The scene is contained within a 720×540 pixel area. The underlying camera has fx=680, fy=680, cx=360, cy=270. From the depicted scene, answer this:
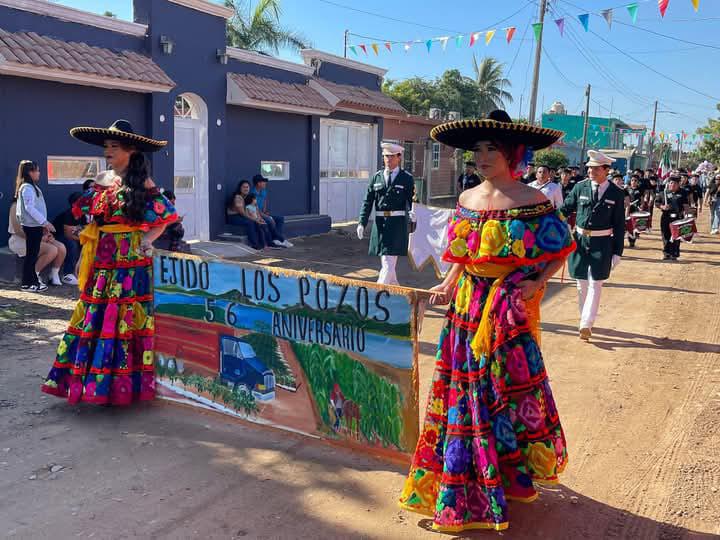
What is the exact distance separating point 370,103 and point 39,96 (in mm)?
9503

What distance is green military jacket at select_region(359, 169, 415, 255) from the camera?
8.14 meters

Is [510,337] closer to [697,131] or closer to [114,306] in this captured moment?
[114,306]

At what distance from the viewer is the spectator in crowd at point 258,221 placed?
13.7 m

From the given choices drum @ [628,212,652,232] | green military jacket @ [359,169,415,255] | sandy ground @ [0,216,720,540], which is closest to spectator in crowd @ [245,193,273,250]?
green military jacket @ [359,169,415,255]

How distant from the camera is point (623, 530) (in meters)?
3.33

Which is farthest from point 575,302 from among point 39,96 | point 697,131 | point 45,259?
point 697,131

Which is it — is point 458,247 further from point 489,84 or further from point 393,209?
point 489,84

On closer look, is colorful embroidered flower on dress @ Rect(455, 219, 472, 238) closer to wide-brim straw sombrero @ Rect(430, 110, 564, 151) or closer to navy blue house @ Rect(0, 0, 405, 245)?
wide-brim straw sombrero @ Rect(430, 110, 564, 151)

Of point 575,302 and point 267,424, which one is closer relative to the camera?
point 267,424

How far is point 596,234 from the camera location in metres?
7.14

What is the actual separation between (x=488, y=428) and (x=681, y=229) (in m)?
11.8

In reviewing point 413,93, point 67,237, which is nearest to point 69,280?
point 67,237

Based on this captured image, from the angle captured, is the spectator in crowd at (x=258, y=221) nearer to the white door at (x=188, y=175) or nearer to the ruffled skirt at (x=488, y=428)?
the white door at (x=188, y=175)

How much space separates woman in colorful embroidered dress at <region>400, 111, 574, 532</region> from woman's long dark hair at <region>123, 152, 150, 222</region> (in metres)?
2.26
